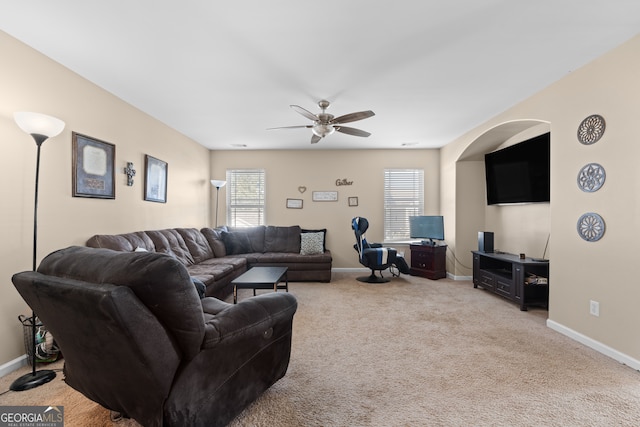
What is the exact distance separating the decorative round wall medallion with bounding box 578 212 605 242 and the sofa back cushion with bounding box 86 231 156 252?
4.52 m

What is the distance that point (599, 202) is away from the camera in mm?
Result: 2510

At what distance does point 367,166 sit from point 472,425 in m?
4.89

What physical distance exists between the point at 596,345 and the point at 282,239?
450 centimetres

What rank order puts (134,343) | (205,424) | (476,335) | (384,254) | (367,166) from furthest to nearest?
(367,166) < (384,254) < (476,335) < (205,424) < (134,343)

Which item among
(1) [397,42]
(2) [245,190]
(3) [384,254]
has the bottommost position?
(3) [384,254]

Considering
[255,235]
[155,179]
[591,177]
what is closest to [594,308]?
[591,177]

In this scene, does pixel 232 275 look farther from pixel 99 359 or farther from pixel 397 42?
pixel 397 42

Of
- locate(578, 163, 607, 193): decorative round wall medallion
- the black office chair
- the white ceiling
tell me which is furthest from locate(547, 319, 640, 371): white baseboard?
the white ceiling

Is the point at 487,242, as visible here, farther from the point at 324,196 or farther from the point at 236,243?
the point at 236,243

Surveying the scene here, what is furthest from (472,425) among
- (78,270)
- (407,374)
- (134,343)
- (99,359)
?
(78,270)

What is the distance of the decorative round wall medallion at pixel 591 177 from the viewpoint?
2496mm

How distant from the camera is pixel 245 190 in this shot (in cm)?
608

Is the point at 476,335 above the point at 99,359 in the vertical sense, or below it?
below

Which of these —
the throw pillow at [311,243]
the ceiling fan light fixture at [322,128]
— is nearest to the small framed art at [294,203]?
the throw pillow at [311,243]
